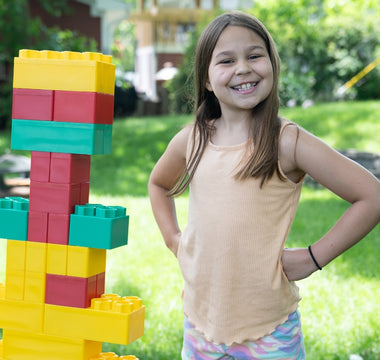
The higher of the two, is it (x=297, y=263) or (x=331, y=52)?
(x=331, y=52)

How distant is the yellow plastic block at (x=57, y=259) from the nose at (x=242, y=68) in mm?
726

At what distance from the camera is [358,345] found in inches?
136

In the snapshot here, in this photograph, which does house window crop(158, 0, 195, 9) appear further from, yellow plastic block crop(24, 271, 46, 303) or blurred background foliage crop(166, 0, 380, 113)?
yellow plastic block crop(24, 271, 46, 303)

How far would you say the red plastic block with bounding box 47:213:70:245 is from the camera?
2.07 meters

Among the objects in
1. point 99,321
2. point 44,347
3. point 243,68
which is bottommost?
point 44,347

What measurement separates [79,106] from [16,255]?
1.63 ft

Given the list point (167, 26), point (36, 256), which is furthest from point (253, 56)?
point (167, 26)

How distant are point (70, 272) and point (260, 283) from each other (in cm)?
56

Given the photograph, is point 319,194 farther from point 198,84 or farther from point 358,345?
point 198,84

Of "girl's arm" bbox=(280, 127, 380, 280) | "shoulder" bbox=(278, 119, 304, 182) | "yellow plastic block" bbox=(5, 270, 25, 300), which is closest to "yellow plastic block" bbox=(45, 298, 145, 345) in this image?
"yellow plastic block" bbox=(5, 270, 25, 300)

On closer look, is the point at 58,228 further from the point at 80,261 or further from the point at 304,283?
the point at 304,283

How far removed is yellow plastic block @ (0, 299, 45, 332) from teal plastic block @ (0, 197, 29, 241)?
0.21 m

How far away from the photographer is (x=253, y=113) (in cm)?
219

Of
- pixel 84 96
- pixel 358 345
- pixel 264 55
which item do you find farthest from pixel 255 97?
pixel 358 345
